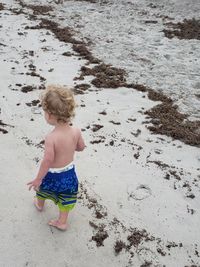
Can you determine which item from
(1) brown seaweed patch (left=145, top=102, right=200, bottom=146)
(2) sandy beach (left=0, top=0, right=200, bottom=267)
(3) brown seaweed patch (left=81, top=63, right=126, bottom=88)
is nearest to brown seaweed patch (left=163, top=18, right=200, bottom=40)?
(2) sandy beach (left=0, top=0, right=200, bottom=267)

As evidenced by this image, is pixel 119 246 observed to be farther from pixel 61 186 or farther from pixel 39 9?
pixel 39 9

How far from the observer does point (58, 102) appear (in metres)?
2.93

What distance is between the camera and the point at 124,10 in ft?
39.5

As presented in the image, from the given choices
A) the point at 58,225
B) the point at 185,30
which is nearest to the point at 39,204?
the point at 58,225

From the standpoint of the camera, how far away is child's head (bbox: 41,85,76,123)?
2.93 m

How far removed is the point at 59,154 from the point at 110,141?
6.43 feet

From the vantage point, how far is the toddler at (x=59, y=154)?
296cm

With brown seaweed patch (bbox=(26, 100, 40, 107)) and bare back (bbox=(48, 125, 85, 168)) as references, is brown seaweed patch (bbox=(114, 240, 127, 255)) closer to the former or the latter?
bare back (bbox=(48, 125, 85, 168))

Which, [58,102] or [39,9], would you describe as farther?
[39,9]

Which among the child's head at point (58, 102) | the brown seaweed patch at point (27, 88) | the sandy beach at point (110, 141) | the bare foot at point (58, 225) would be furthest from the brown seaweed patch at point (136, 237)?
the brown seaweed patch at point (27, 88)

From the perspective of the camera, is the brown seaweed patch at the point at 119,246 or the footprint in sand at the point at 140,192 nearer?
the brown seaweed patch at the point at 119,246

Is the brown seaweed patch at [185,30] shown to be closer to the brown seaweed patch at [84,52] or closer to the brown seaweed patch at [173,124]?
the brown seaweed patch at [84,52]

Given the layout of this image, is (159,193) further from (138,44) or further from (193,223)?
(138,44)

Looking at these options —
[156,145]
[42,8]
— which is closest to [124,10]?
[42,8]
